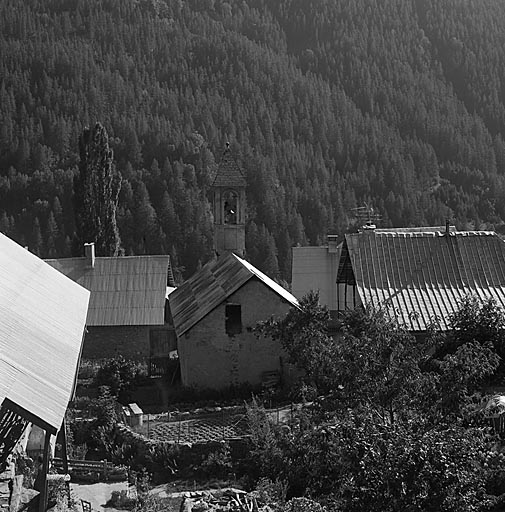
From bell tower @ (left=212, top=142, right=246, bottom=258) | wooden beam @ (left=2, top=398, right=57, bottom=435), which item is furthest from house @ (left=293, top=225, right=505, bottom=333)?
wooden beam @ (left=2, top=398, right=57, bottom=435)

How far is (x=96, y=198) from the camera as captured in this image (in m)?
54.4

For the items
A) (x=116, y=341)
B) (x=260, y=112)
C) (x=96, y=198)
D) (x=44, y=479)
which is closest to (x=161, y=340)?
(x=116, y=341)

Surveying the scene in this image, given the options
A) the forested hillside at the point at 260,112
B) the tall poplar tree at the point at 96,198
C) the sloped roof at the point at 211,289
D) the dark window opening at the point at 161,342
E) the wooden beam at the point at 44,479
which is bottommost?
the wooden beam at the point at 44,479

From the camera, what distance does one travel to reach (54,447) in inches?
814

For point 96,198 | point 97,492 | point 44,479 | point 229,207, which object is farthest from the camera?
point 96,198

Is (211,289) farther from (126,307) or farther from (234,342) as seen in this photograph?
(126,307)

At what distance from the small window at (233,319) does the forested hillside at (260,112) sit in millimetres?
40288

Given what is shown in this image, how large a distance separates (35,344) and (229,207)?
17.7 metres

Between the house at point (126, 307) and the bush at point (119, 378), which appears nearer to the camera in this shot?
the bush at point (119, 378)

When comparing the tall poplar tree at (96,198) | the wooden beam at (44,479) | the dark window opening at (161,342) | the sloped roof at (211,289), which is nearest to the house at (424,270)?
the sloped roof at (211,289)

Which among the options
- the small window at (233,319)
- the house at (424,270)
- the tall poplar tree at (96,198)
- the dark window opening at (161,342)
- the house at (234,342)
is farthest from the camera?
the tall poplar tree at (96,198)

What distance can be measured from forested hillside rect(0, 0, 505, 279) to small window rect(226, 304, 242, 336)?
40.3m

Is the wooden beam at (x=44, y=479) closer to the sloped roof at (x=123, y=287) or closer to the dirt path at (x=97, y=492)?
the dirt path at (x=97, y=492)

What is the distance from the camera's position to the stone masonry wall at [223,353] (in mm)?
26823
